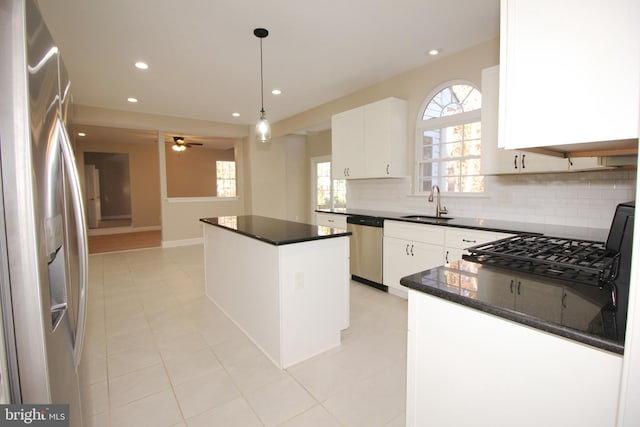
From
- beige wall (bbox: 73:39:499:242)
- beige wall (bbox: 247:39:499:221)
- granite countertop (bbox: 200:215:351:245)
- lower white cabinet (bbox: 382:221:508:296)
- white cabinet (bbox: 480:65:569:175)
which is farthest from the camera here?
beige wall (bbox: 73:39:499:242)

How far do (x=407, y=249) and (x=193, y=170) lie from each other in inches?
317

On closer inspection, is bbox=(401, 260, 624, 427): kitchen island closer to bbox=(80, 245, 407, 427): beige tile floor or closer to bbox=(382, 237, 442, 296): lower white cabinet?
bbox=(80, 245, 407, 427): beige tile floor

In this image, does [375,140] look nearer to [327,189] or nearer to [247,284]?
[247,284]

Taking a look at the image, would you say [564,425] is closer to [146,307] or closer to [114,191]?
[146,307]

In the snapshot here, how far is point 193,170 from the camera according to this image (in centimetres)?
960

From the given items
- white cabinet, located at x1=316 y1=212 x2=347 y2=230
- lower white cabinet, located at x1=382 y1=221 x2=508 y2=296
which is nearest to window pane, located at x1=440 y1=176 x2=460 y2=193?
lower white cabinet, located at x1=382 y1=221 x2=508 y2=296

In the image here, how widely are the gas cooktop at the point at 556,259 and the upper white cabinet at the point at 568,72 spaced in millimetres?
542

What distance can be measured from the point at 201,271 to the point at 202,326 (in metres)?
2.01

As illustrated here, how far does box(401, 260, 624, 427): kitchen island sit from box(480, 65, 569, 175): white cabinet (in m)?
1.90

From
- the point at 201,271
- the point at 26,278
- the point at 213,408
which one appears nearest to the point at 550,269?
the point at 26,278

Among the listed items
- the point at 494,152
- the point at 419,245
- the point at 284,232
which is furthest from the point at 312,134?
the point at 284,232

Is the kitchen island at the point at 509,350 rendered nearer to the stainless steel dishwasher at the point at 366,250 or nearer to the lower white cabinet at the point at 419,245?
the lower white cabinet at the point at 419,245

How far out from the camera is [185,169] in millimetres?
9453

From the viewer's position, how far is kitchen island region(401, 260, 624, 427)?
792mm
